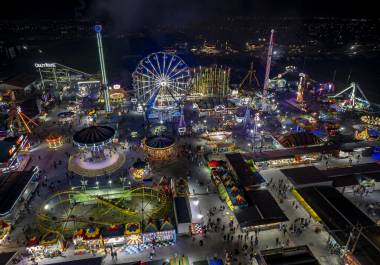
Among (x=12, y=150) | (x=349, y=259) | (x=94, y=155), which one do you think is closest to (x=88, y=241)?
(x=94, y=155)

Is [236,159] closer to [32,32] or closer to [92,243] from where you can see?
[92,243]

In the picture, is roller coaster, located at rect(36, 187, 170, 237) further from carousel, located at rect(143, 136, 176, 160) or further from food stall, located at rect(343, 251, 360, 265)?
food stall, located at rect(343, 251, 360, 265)

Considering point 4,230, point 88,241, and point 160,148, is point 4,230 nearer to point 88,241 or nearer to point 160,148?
point 88,241

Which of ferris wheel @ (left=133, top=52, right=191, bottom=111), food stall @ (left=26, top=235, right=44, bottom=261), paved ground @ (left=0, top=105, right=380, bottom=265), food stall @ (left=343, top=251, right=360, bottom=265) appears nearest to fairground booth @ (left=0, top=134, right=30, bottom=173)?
paved ground @ (left=0, top=105, right=380, bottom=265)

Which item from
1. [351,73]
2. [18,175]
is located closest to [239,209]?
[18,175]

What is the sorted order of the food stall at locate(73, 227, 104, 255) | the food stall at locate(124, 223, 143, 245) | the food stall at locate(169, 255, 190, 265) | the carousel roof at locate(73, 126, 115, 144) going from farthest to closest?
1. the carousel roof at locate(73, 126, 115, 144)
2. the food stall at locate(124, 223, 143, 245)
3. the food stall at locate(73, 227, 104, 255)
4. the food stall at locate(169, 255, 190, 265)

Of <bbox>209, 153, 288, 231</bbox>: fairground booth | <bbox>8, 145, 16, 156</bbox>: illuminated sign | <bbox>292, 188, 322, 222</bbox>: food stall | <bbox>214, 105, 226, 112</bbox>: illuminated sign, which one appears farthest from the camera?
<bbox>214, 105, 226, 112</bbox>: illuminated sign

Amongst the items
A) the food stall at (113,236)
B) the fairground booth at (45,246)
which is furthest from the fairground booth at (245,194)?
the fairground booth at (45,246)
